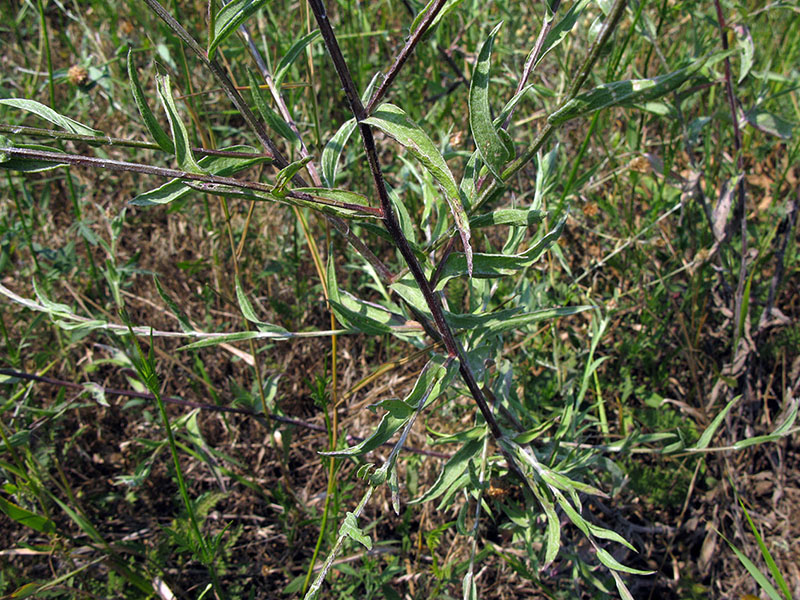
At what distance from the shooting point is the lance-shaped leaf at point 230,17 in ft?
2.92

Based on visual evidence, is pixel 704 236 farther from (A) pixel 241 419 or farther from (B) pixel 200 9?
(B) pixel 200 9

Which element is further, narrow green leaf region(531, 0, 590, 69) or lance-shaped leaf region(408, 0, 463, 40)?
narrow green leaf region(531, 0, 590, 69)

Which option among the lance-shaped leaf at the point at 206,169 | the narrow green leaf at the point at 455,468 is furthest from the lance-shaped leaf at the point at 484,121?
the narrow green leaf at the point at 455,468

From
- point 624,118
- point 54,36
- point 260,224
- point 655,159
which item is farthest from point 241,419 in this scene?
point 54,36

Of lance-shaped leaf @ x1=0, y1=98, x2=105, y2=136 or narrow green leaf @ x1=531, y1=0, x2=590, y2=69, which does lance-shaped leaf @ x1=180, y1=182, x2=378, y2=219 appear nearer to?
lance-shaped leaf @ x1=0, y1=98, x2=105, y2=136

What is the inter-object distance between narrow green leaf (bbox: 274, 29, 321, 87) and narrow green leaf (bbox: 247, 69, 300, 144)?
5 centimetres

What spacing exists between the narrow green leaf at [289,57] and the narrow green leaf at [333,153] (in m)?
0.15

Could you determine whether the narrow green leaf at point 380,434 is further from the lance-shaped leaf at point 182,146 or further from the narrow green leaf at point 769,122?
the narrow green leaf at point 769,122

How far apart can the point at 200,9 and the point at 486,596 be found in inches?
111

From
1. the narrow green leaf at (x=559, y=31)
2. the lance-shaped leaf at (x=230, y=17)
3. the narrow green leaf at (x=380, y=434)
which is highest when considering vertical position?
the lance-shaped leaf at (x=230, y=17)

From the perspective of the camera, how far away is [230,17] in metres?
0.91

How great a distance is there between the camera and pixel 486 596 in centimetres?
200

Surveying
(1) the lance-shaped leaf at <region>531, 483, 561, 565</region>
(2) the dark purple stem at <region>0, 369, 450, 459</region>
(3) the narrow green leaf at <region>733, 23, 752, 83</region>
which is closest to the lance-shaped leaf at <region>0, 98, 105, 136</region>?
(2) the dark purple stem at <region>0, 369, 450, 459</region>

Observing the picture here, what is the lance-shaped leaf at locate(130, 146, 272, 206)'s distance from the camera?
1020 mm
